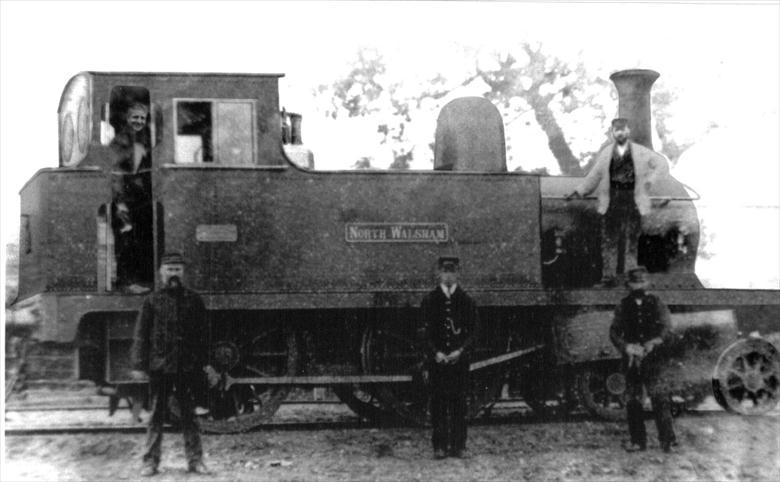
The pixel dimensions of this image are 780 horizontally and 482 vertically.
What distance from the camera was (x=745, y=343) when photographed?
799 cm

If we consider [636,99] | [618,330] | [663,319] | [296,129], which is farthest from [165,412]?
[636,99]

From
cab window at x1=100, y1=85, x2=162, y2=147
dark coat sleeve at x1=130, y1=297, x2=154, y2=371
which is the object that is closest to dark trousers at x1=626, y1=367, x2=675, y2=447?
dark coat sleeve at x1=130, y1=297, x2=154, y2=371

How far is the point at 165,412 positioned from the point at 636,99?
15.6 feet

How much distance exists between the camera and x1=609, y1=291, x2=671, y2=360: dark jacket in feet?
25.0

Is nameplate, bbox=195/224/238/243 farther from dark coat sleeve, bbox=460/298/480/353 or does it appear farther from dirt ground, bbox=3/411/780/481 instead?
dark coat sleeve, bbox=460/298/480/353

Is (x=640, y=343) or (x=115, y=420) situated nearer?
(x=640, y=343)

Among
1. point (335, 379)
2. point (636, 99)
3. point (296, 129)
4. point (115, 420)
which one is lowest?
point (115, 420)

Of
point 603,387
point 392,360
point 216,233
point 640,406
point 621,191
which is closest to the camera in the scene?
point 216,233

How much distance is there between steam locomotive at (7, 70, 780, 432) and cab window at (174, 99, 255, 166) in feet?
0.04

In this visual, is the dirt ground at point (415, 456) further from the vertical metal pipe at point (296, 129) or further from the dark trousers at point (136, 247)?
the vertical metal pipe at point (296, 129)

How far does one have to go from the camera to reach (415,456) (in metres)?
7.29

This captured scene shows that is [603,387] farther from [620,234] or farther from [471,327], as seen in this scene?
[471,327]

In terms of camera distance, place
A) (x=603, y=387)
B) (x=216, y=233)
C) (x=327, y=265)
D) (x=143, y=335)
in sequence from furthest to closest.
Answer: (x=603, y=387) → (x=327, y=265) → (x=216, y=233) → (x=143, y=335)

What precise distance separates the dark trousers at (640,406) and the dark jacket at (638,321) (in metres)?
0.25
